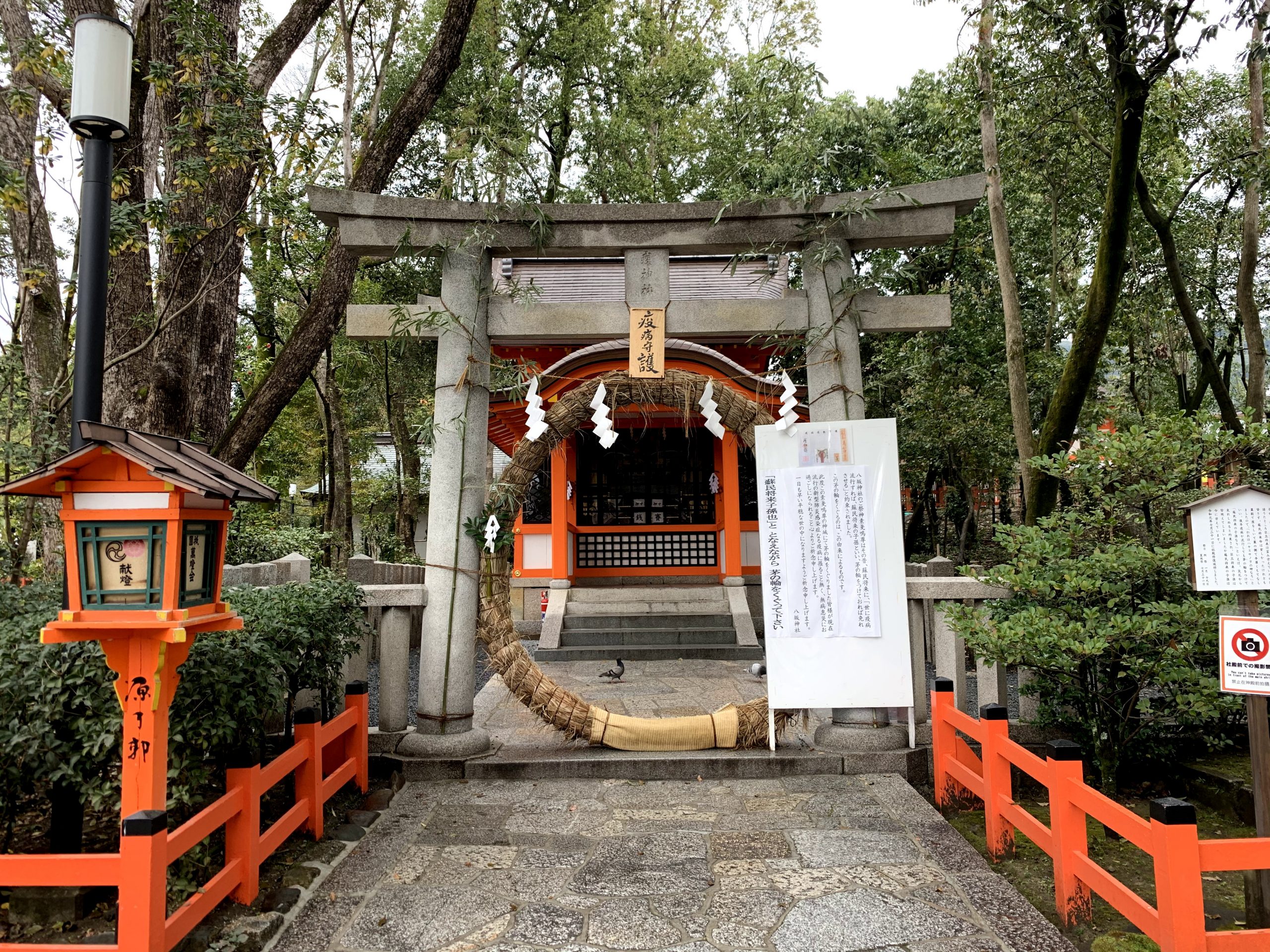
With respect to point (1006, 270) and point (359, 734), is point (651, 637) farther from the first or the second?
point (1006, 270)

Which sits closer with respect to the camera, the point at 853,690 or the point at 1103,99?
the point at 853,690

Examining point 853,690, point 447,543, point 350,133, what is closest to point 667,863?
point 853,690

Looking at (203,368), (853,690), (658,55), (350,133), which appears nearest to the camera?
(853,690)

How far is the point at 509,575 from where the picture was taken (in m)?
5.55

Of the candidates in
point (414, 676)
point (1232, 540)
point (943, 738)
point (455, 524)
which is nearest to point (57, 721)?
point (455, 524)

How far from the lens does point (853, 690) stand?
5137 millimetres

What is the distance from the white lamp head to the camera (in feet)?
11.9

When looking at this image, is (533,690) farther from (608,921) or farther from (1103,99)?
(1103,99)

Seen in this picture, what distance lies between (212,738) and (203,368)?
4695 mm

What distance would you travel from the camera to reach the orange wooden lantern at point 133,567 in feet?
8.87

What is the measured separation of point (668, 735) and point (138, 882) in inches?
140

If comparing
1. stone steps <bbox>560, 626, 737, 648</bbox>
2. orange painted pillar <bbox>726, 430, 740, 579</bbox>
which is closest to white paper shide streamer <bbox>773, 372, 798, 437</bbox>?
stone steps <bbox>560, 626, 737, 648</bbox>

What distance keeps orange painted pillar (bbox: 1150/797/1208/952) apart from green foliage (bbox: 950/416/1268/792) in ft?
5.12

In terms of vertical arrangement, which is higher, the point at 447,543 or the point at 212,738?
the point at 447,543
